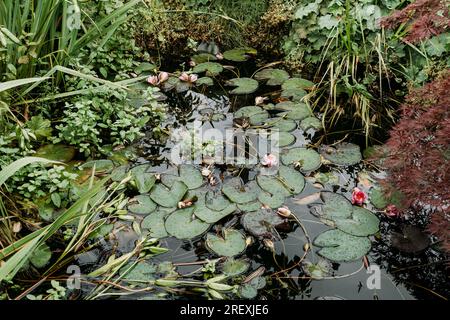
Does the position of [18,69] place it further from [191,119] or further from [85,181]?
[191,119]

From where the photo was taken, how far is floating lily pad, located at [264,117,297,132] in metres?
2.88

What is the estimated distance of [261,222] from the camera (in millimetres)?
2275

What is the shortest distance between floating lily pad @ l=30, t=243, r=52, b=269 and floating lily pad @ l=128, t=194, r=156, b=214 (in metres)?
0.43

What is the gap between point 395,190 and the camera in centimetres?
216

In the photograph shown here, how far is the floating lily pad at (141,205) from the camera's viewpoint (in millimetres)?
2324

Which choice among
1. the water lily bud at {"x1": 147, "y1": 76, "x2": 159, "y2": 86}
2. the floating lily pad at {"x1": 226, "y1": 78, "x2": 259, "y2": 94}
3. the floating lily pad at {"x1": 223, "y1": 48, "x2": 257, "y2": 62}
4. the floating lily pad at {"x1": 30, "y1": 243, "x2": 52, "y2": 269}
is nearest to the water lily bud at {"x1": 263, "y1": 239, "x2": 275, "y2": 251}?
the floating lily pad at {"x1": 30, "y1": 243, "x2": 52, "y2": 269}

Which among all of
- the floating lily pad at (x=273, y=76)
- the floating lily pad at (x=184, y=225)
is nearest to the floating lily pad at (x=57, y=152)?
the floating lily pad at (x=184, y=225)

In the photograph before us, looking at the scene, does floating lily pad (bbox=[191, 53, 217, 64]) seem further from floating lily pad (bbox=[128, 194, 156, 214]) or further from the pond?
floating lily pad (bbox=[128, 194, 156, 214])

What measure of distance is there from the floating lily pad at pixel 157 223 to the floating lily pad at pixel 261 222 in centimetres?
38

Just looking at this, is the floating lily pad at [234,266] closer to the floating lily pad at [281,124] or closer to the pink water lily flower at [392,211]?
the pink water lily flower at [392,211]

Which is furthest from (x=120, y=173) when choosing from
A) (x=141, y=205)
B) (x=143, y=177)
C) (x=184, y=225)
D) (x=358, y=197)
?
(x=358, y=197)

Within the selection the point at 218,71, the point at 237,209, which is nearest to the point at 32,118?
the point at 237,209
